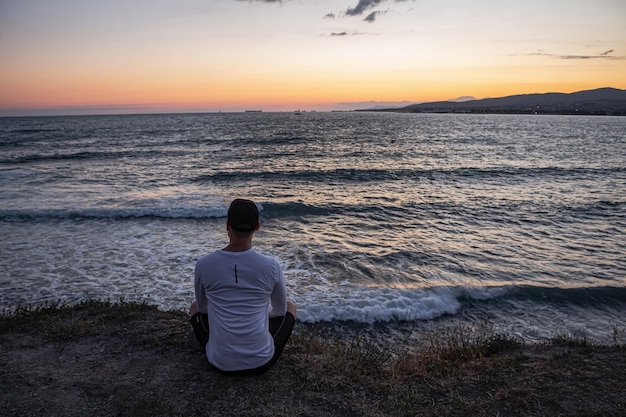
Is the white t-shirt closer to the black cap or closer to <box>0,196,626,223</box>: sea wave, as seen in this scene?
the black cap

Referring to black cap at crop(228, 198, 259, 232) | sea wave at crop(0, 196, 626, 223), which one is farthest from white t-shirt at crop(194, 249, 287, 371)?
sea wave at crop(0, 196, 626, 223)

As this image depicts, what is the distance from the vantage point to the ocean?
8477mm

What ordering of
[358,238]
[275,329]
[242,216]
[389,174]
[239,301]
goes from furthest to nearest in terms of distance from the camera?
[389,174] → [358,238] → [275,329] → [239,301] → [242,216]

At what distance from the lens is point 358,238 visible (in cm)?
1332

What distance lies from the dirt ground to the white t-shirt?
44cm

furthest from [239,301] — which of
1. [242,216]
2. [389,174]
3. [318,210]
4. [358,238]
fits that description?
[389,174]

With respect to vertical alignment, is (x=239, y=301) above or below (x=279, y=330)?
above

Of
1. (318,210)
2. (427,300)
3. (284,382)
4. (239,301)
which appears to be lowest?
(427,300)

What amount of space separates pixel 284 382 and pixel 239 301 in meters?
1.30

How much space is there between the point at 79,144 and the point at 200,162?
75.2 feet

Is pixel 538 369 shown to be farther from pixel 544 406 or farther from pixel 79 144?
pixel 79 144

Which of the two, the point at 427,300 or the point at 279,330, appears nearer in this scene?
the point at 279,330

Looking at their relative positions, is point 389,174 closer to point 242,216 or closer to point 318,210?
point 318,210

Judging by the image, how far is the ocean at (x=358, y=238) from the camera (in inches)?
334
